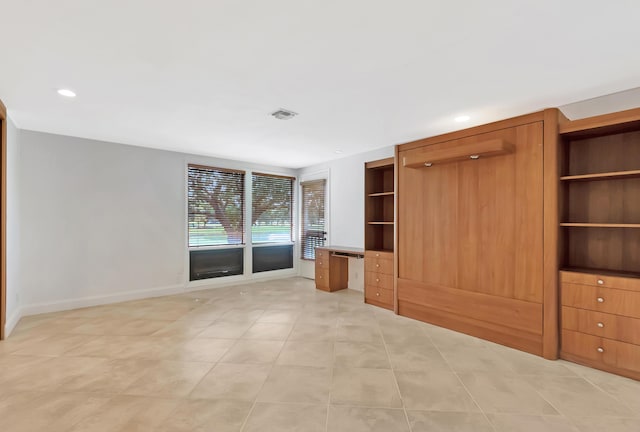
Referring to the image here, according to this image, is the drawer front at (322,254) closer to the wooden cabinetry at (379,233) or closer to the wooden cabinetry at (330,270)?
the wooden cabinetry at (330,270)

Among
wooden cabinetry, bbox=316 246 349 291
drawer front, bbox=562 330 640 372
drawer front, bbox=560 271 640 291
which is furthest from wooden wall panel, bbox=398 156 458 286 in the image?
wooden cabinetry, bbox=316 246 349 291

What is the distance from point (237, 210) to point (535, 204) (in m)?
5.09

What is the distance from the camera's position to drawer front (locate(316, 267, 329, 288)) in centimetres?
560

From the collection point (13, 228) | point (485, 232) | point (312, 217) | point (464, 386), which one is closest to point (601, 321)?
point (485, 232)

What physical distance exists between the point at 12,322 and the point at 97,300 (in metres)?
1.02

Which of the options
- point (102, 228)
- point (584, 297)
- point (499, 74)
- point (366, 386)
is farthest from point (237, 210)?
point (584, 297)

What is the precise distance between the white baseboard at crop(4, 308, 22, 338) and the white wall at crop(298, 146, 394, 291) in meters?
4.79

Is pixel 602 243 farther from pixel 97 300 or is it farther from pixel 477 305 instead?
pixel 97 300

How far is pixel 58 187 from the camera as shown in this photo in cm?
432

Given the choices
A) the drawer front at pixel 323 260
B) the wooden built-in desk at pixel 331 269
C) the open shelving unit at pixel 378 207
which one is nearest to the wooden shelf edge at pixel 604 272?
the open shelving unit at pixel 378 207

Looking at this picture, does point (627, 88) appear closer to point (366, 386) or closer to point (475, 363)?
point (475, 363)

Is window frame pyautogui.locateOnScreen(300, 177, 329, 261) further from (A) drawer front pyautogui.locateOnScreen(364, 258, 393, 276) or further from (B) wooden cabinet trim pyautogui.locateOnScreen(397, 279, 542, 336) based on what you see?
(B) wooden cabinet trim pyautogui.locateOnScreen(397, 279, 542, 336)

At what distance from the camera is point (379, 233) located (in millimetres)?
5168

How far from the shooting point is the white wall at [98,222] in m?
4.16
